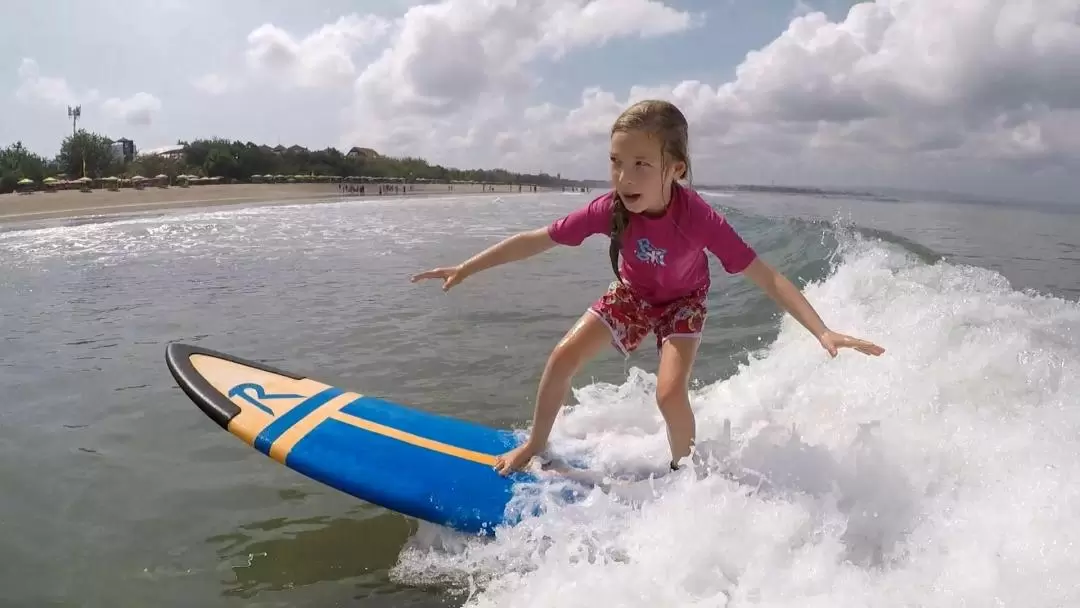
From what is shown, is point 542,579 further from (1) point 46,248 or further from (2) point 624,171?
(1) point 46,248

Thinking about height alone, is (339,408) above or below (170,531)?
above

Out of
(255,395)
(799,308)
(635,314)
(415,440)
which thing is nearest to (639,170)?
(635,314)

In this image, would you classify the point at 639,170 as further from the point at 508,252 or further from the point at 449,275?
the point at 449,275

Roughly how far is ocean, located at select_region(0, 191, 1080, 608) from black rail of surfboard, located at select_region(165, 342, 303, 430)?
0.36 m

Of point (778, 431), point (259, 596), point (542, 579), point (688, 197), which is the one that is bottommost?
point (259, 596)

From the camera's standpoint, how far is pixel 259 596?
2.77 meters

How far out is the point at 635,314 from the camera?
3504mm

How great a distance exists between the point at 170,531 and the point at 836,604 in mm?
2902

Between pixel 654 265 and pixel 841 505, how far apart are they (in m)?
1.33

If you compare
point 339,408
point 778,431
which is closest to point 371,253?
point 339,408

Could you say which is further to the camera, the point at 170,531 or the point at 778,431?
the point at 778,431

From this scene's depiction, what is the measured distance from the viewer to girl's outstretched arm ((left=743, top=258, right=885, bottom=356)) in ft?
9.35

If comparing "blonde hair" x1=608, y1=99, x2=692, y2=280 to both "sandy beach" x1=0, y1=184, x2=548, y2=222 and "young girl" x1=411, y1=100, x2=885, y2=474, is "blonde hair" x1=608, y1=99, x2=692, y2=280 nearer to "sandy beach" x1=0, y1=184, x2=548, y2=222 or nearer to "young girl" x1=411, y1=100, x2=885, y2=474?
"young girl" x1=411, y1=100, x2=885, y2=474

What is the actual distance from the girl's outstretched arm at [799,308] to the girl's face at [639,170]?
57 cm
